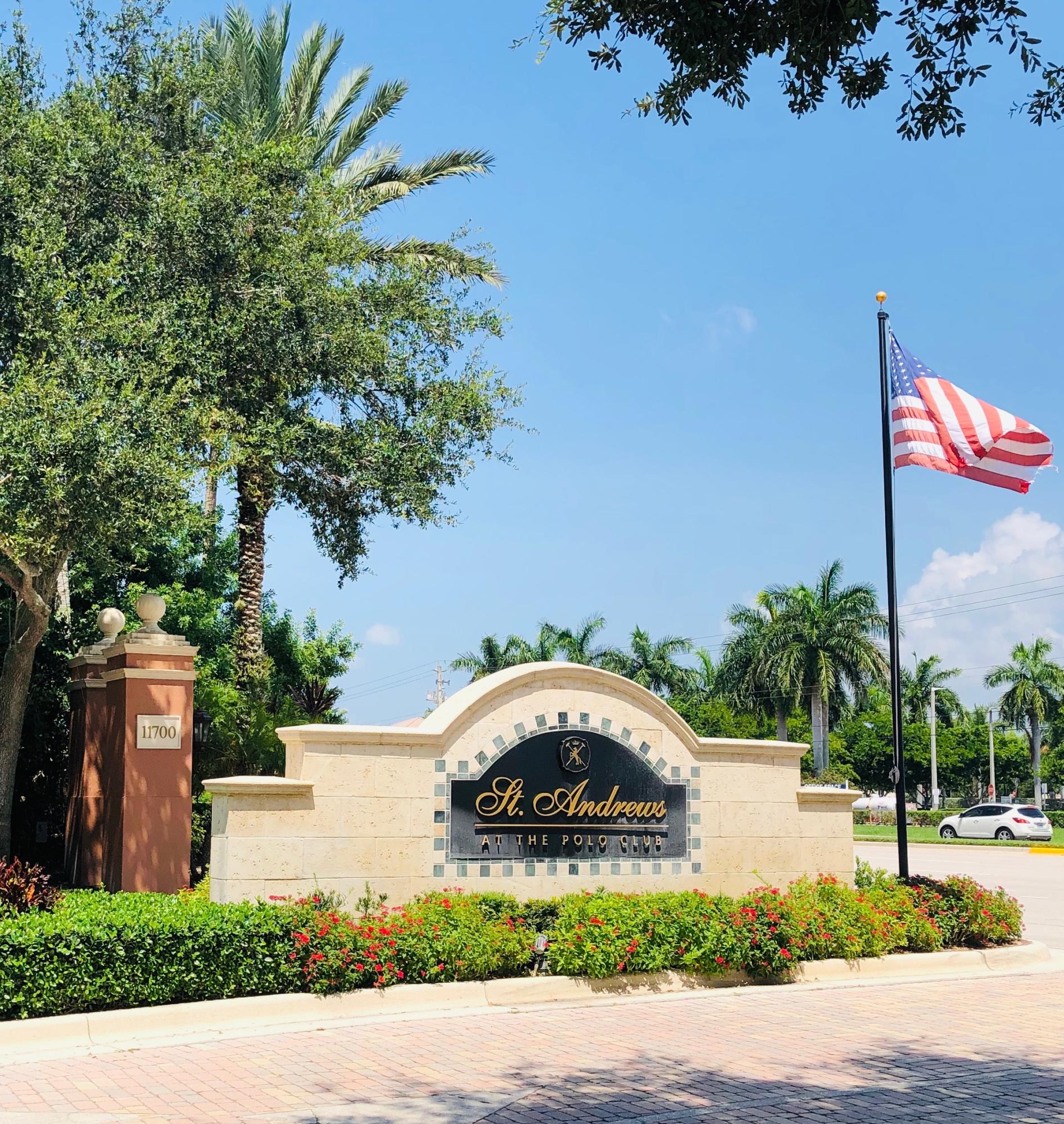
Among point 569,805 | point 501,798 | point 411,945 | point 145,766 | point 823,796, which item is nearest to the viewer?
point 411,945

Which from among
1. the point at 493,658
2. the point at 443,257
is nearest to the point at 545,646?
the point at 493,658

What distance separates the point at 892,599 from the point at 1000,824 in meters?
28.1

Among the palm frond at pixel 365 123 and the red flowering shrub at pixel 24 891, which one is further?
the palm frond at pixel 365 123

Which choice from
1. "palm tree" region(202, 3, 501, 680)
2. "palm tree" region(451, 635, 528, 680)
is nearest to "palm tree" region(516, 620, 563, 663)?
"palm tree" region(451, 635, 528, 680)

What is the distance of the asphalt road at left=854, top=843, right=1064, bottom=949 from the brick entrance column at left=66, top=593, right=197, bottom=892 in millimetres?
10278

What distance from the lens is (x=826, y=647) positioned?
52.5m

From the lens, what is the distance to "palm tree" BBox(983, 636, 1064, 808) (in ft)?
223

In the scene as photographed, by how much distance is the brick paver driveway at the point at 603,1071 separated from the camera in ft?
23.5

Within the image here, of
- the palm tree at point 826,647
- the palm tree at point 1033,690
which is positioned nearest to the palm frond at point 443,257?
the palm tree at point 826,647

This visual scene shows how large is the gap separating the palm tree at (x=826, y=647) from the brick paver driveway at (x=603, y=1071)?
138 ft

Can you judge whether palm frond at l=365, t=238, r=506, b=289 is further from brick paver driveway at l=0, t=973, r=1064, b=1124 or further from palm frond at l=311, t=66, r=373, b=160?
brick paver driveway at l=0, t=973, r=1064, b=1124

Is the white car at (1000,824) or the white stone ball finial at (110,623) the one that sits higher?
the white stone ball finial at (110,623)

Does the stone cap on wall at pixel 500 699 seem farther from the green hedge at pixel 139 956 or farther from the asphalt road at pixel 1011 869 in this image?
the asphalt road at pixel 1011 869

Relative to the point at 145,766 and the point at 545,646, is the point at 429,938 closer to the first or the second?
the point at 145,766
